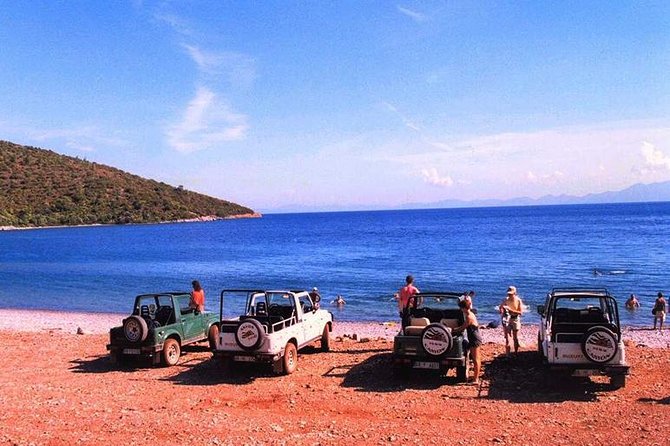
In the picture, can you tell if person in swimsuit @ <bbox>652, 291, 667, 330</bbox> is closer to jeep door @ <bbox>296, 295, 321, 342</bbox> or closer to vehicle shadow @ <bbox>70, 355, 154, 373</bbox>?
jeep door @ <bbox>296, 295, 321, 342</bbox>

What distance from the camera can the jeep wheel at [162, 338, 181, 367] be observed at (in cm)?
1354

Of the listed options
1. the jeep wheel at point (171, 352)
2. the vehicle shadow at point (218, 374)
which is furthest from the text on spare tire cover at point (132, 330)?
the vehicle shadow at point (218, 374)

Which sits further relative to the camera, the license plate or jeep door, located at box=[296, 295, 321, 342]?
jeep door, located at box=[296, 295, 321, 342]

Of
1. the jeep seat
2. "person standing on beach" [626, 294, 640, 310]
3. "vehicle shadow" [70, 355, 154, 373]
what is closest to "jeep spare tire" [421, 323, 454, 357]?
the jeep seat

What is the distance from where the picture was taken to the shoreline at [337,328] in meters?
18.6

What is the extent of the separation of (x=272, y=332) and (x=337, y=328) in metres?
10.5

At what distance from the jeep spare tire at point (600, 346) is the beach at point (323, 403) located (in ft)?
2.30

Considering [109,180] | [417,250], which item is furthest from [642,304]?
[109,180]

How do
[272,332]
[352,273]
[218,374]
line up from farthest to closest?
1. [352,273]
2. [218,374]
3. [272,332]

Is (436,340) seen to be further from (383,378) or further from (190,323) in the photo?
(190,323)

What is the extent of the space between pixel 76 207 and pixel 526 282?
432 ft

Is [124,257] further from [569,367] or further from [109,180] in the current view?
[109,180]

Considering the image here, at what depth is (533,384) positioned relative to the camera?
37.8 ft

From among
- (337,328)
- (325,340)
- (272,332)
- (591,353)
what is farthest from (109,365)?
(591,353)
